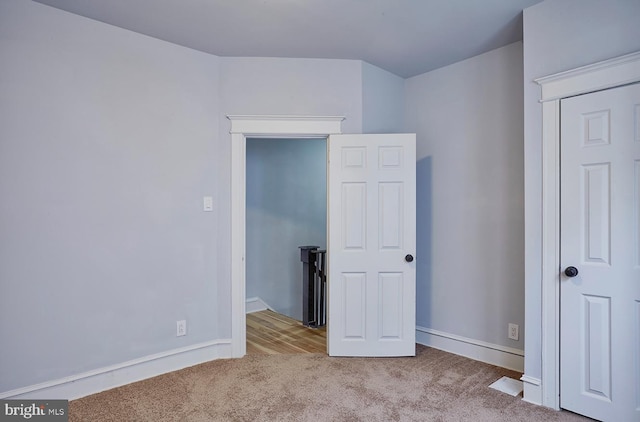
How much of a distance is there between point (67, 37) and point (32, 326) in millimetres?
1892

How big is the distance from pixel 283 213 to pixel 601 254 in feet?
11.1

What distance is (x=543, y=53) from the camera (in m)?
2.35

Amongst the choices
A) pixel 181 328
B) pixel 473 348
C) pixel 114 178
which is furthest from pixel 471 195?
pixel 114 178

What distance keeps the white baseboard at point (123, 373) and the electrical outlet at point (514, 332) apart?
7.62ft

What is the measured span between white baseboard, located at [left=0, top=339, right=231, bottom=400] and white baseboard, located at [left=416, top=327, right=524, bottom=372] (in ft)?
6.11

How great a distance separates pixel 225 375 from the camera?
2775 mm

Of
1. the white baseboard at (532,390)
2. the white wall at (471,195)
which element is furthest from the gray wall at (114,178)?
the white baseboard at (532,390)

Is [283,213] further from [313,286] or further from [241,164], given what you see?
[241,164]

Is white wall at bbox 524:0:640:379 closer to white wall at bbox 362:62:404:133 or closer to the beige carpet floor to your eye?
the beige carpet floor

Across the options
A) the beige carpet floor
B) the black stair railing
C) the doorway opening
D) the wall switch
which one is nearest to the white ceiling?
the wall switch

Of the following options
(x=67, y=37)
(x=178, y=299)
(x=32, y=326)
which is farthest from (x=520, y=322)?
(x=67, y=37)

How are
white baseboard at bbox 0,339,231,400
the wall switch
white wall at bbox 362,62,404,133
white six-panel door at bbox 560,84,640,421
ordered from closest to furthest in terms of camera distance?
white six-panel door at bbox 560,84,640,421
white baseboard at bbox 0,339,231,400
the wall switch
white wall at bbox 362,62,404,133

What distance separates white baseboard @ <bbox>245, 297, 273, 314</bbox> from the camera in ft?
15.6

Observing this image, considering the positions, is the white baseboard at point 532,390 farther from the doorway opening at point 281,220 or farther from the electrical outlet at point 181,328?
the electrical outlet at point 181,328
